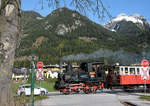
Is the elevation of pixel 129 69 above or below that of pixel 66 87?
above

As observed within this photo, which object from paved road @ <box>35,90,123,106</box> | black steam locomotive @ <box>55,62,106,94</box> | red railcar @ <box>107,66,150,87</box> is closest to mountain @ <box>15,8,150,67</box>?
paved road @ <box>35,90,123,106</box>

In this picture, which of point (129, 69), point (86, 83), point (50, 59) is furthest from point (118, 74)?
point (50, 59)

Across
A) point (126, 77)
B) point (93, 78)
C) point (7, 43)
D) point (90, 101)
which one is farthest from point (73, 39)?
point (7, 43)

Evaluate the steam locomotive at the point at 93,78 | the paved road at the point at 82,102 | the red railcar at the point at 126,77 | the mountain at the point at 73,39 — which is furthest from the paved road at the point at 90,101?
the red railcar at the point at 126,77

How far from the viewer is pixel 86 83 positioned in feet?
72.9

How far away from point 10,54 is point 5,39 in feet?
1.24

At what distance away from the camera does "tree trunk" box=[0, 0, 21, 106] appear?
16.1ft

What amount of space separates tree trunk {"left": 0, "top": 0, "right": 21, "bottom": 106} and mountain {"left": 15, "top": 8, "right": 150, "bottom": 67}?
2.45m

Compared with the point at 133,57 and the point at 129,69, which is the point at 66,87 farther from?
the point at 133,57

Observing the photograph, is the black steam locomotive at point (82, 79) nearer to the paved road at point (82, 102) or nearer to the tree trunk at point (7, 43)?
the paved road at point (82, 102)

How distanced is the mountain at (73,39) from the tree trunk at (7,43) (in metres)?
2.45

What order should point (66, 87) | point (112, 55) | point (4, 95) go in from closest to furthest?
1. point (4, 95)
2. point (66, 87)
3. point (112, 55)

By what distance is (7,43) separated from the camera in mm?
5004

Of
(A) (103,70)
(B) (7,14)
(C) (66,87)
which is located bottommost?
(C) (66,87)
